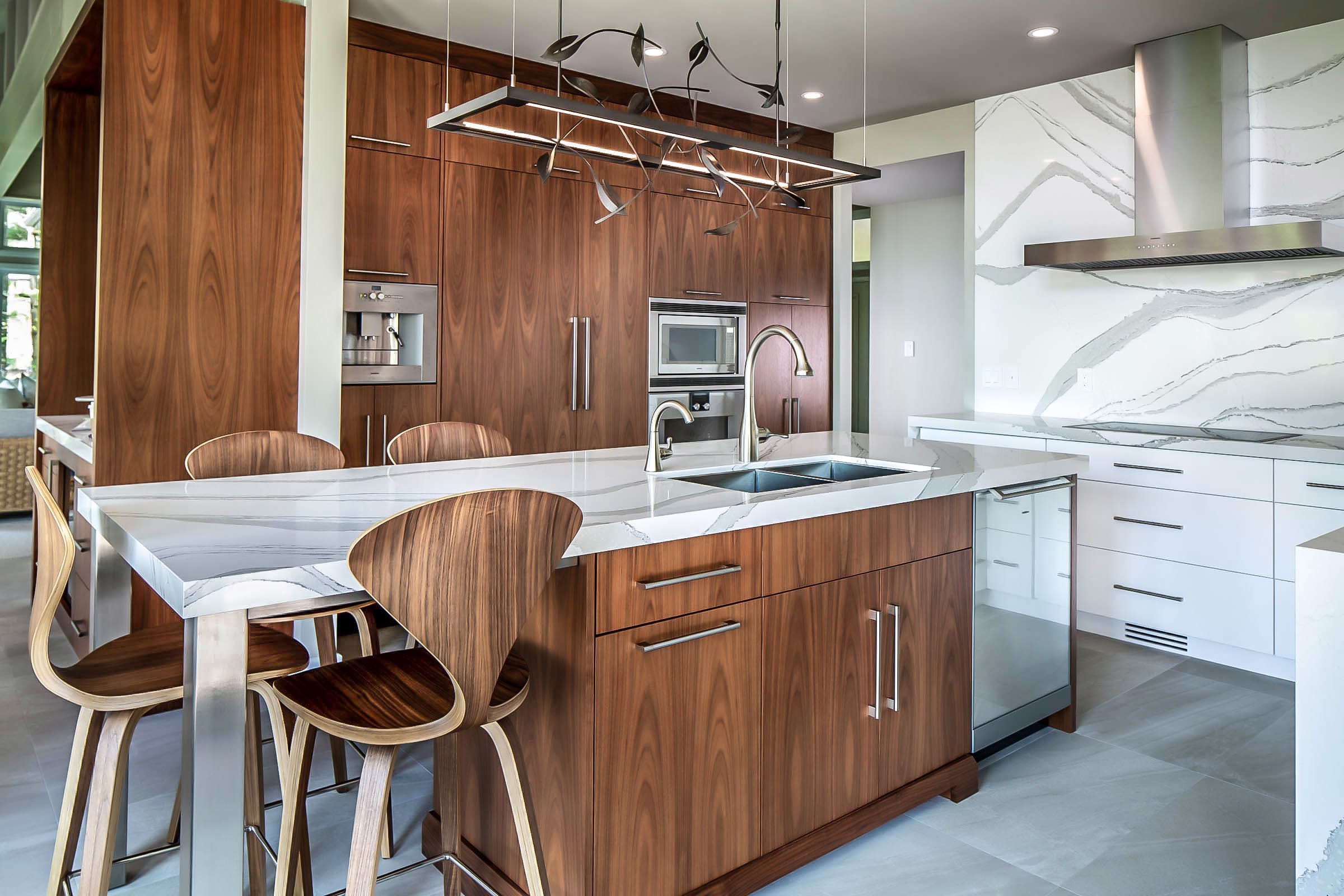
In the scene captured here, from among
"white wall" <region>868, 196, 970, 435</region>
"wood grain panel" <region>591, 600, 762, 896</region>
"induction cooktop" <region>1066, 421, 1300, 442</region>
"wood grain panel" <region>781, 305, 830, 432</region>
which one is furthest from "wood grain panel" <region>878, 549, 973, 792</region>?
"white wall" <region>868, 196, 970, 435</region>

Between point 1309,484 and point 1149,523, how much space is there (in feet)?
1.95

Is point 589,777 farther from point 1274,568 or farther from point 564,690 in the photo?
point 1274,568

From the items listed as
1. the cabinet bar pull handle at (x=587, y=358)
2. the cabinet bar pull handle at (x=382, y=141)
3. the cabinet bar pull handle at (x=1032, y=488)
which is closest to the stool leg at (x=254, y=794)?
the cabinet bar pull handle at (x=1032, y=488)

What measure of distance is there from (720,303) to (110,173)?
292 cm

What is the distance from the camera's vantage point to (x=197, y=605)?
1.17 m

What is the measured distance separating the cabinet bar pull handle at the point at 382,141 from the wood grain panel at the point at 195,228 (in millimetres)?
247

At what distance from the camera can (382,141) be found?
3678 millimetres

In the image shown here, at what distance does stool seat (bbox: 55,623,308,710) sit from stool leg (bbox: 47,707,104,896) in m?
0.09

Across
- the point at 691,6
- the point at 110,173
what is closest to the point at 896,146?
the point at 691,6

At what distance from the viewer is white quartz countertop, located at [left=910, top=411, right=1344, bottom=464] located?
324cm

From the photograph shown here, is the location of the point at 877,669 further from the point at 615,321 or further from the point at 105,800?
the point at 615,321

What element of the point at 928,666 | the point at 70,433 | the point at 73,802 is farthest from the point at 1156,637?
the point at 70,433

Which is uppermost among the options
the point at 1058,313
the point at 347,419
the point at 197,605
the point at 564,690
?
the point at 1058,313

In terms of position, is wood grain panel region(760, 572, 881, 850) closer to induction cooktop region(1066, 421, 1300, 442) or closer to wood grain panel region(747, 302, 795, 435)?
induction cooktop region(1066, 421, 1300, 442)
